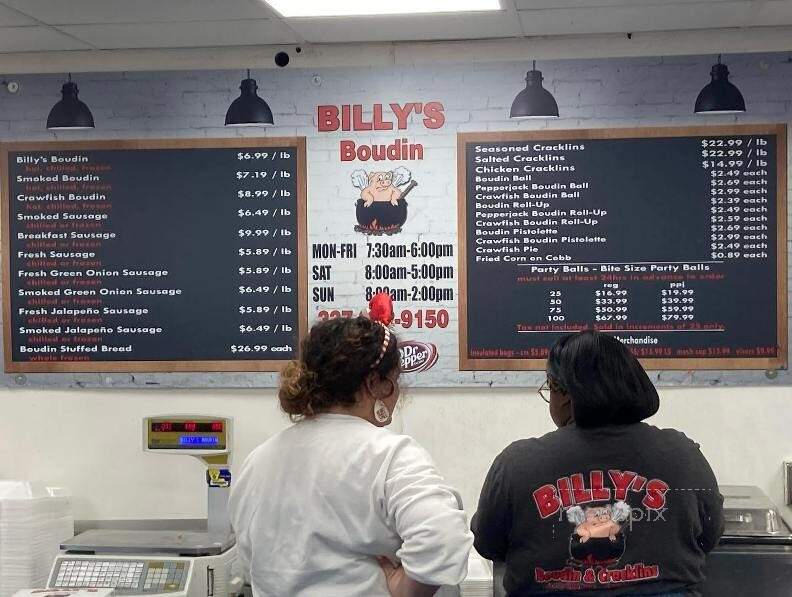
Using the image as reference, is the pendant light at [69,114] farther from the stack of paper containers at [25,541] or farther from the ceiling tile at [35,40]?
the stack of paper containers at [25,541]

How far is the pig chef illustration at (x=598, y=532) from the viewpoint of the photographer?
2.29m

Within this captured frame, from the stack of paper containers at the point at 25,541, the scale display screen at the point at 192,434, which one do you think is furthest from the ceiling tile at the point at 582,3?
the stack of paper containers at the point at 25,541

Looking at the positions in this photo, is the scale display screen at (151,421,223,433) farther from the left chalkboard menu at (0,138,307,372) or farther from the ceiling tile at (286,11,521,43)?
the ceiling tile at (286,11,521,43)

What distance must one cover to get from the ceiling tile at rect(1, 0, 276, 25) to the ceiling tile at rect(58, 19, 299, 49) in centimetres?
7

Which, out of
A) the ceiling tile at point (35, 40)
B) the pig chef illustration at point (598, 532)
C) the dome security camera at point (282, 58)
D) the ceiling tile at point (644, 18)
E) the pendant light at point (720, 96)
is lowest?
the pig chef illustration at point (598, 532)

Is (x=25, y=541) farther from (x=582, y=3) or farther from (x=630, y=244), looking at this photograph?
(x=582, y=3)

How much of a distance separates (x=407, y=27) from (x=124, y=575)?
2257mm

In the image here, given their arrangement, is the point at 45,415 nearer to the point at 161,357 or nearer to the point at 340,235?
the point at 161,357

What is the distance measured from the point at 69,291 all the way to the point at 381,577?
249 centimetres

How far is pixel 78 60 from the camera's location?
4.07 meters

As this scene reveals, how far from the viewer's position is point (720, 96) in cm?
381

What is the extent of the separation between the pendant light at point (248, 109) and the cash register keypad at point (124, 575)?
1.76 m

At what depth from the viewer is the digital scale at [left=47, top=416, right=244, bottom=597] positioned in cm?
337

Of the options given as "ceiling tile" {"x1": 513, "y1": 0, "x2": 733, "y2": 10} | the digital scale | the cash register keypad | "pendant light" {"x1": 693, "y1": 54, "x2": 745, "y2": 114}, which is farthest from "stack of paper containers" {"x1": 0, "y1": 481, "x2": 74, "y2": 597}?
"pendant light" {"x1": 693, "y1": 54, "x2": 745, "y2": 114}
